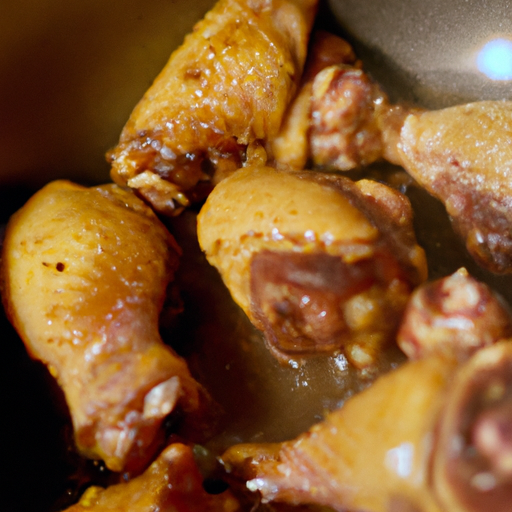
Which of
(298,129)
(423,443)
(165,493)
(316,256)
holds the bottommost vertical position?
(165,493)

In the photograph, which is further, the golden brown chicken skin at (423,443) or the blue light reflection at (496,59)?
the blue light reflection at (496,59)

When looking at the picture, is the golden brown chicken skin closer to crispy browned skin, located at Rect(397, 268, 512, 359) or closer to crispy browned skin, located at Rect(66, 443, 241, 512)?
crispy browned skin, located at Rect(397, 268, 512, 359)

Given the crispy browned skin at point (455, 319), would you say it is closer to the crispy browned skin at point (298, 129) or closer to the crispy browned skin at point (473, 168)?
the crispy browned skin at point (473, 168)

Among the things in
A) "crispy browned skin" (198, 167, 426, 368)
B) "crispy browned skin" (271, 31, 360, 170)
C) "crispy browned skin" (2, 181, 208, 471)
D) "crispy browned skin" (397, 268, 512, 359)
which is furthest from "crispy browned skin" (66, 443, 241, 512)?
"crispy browned skin" (271, 31, 360, 170)

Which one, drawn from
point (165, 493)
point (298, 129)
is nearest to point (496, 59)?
point (298, 129)

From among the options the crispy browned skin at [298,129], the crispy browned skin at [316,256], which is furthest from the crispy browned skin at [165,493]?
the crispy browned skin at [298,129]

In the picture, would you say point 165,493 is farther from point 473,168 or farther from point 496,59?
point 496,59

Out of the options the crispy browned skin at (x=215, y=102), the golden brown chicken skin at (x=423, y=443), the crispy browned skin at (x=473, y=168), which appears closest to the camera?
the golden brown chicken skin at (x=423, y=443)
